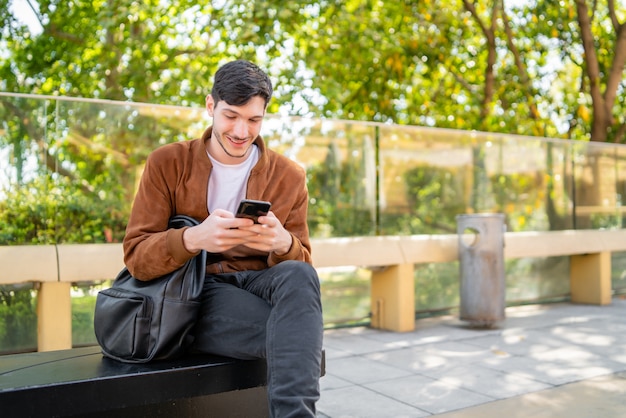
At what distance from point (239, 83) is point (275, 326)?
0.97 metres

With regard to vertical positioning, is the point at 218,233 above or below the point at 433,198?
below

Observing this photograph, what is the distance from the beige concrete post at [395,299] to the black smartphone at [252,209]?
4.24 m

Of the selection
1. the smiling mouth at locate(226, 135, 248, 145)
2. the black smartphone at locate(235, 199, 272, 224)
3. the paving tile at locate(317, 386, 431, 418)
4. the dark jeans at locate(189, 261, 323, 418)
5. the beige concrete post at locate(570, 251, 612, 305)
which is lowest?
the paving tile at locate(317, 386, 431, 418)

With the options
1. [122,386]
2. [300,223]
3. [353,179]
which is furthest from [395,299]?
[122,386]

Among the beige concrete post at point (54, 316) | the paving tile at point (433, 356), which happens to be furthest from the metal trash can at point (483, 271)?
the beige concrete post at point (54, 316)

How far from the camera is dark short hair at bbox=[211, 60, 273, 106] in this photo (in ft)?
9.04

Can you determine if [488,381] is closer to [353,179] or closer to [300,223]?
[300,223]

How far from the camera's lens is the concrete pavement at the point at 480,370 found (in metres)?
3.91

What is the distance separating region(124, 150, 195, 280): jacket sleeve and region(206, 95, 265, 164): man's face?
26 centimetres

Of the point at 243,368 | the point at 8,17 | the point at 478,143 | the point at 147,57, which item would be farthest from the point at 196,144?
the point at 8,17

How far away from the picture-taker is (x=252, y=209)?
2.50 m

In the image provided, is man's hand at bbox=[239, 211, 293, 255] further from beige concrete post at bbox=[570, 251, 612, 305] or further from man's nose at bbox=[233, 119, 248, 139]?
beige concrete post at bbox=[570, 251, 612, 305]

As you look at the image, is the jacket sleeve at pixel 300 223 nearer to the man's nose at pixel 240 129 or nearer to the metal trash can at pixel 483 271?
the man's nose at pixel 240 129

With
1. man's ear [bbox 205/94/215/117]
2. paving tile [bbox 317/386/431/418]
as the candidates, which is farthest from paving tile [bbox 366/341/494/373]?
man's ear [bbox 205/94/215/117]
